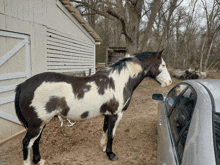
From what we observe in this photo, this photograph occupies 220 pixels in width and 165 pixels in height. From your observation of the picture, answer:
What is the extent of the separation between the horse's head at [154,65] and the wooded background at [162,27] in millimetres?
4842

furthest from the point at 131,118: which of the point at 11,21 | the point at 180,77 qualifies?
the point at 180,77

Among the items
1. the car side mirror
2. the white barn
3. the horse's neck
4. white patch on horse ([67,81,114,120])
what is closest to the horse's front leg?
white patch on horse ([67,81,114,120])

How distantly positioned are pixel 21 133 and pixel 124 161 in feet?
9.07

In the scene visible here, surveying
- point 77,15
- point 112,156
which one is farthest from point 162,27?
point 112,156

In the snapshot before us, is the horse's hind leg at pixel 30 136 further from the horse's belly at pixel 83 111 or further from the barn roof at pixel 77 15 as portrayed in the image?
the barn roof at pixel 77 15

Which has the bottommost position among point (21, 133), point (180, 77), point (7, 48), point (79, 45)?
point (21, 133)

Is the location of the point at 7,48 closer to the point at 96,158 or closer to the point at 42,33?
the point at 42,33

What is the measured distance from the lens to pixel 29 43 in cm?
367

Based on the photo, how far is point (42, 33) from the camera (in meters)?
4.00

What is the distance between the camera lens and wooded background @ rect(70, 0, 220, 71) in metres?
7.53

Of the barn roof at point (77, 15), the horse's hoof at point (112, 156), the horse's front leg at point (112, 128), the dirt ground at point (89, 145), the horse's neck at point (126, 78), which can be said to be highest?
→ the barn roof at point (77, 15)

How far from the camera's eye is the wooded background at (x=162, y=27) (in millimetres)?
7531

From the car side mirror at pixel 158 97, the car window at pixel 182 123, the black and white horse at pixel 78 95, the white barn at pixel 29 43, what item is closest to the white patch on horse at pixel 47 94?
the black and white horse at pixel 78 95

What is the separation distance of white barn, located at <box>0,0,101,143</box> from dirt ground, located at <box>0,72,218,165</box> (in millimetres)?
757
